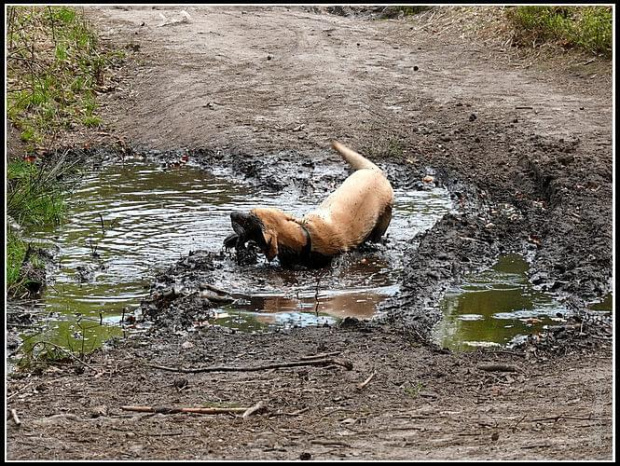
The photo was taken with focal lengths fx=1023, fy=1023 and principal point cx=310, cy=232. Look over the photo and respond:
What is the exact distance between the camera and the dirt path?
446 cm

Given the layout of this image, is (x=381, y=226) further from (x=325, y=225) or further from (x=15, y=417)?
(x=15, y=417)

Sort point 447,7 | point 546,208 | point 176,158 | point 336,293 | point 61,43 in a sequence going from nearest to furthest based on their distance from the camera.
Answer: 1. point 336,293
2. point 546,208
3. point 176,158
4. point 61,43
5. point 447,7

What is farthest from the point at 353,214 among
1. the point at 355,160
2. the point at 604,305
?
the point at 604,305

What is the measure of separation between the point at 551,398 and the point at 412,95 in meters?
8.54

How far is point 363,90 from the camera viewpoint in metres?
13.2

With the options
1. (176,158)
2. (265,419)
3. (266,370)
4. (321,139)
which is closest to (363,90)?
(321,139)

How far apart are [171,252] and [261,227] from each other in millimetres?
1040

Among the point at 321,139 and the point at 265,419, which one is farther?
the point at 321,139

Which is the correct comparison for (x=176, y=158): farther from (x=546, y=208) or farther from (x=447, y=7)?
(x=447, y=7)

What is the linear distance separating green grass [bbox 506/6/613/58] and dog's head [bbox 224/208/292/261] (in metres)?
7.69

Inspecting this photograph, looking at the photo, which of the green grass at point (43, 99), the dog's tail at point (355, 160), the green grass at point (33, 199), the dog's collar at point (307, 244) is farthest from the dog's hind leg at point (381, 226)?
the green grass at point (33, 199)

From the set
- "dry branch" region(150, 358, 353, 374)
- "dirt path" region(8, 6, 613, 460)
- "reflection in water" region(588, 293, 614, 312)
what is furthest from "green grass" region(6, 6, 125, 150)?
"reflection in water" region(588, 293, 614, 312)

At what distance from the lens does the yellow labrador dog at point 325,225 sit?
762cm

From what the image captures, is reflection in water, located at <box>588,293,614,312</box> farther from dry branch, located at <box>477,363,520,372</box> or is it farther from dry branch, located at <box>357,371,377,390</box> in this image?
dry branch, located at <box>357,371,377,390</box>
